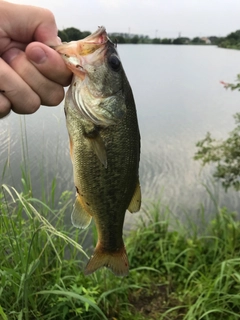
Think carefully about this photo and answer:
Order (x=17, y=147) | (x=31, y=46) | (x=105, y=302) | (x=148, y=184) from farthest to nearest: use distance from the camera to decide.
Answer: (x=148, y=184), (x=17, y=147), (x=105, y=302), (x=31, y=46)

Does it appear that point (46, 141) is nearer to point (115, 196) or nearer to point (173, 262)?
point (173, 262)

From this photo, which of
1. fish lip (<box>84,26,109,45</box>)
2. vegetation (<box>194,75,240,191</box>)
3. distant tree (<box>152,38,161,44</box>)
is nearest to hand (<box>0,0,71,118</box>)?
fish lip (<box>84,26,109,45</box>)

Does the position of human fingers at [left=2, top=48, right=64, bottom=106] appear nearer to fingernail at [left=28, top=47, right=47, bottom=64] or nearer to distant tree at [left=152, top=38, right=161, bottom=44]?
fingernail at [left=28, top=47, right=47, bottom=64]

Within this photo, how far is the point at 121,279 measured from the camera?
10.6 ft

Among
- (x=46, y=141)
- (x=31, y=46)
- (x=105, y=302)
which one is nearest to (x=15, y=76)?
(x=31, y=46)

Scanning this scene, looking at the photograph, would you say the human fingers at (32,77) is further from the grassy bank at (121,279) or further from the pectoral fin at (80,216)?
the grassy bank at (121,279)

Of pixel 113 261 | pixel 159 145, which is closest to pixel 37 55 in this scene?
pixel 113 261

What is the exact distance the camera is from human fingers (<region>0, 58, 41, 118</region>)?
1.26 metres

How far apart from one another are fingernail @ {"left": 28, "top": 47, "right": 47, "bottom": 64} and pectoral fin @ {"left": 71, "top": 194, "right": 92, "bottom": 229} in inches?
25.7

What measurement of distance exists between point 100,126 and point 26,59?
39cm

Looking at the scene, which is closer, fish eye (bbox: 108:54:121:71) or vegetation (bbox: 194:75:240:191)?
fish eye (bbox: 108:54:121:71)

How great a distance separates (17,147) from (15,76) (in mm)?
4200

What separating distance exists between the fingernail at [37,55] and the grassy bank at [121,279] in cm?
78

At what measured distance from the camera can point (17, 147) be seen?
17.4 feet
